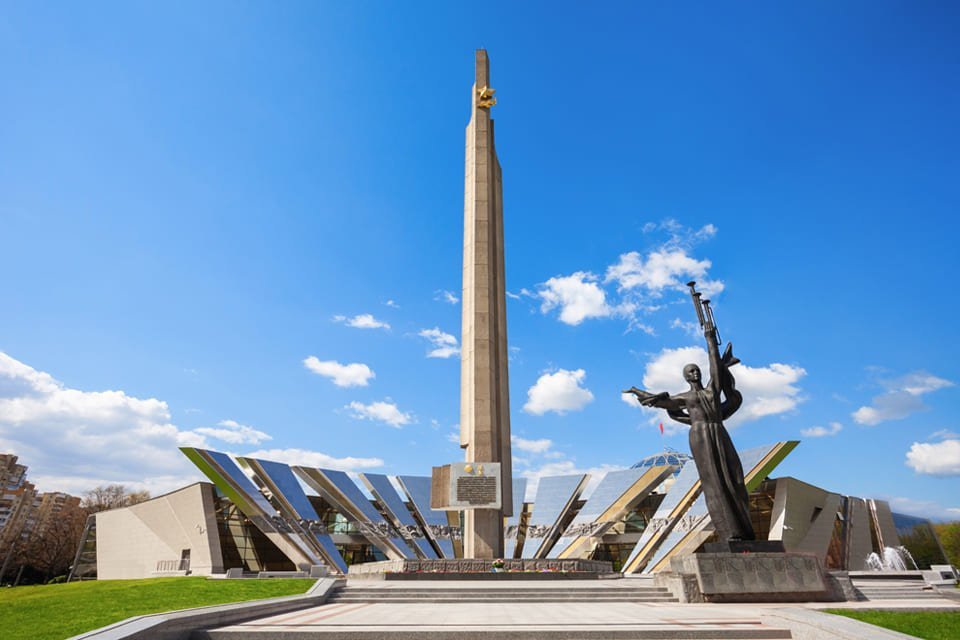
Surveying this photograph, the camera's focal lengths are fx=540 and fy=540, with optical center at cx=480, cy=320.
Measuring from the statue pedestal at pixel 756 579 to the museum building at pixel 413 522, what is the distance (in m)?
12.9

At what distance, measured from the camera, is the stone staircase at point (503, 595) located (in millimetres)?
10031

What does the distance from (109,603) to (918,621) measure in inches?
411

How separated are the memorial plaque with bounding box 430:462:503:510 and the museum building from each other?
894cm

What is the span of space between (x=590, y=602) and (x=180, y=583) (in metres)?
8.55

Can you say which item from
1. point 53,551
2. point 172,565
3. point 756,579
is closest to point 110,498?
point 53,551

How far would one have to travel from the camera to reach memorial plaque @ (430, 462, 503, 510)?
608 inches

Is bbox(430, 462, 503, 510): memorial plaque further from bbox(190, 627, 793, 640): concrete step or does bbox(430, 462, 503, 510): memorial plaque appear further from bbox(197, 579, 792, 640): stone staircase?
bbox(190, 627, 793, 640): concrete step

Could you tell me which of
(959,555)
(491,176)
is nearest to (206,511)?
(491,176)

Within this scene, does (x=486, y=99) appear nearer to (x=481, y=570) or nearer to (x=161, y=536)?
(x=481, y=570)

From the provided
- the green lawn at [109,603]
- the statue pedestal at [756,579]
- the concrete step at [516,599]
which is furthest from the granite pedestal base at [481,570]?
the statue pedestal at [756,579]

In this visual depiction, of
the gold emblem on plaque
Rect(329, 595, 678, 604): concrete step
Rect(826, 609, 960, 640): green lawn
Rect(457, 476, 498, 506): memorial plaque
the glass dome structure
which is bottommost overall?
Rect(329, 595, 678, 604): concrete step

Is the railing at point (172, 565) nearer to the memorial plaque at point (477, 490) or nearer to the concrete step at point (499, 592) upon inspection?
the memorial plaque at point (477, 490)

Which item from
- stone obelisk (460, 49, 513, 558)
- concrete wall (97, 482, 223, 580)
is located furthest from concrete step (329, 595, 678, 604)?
concrete wall (97, 482, 223, 580)

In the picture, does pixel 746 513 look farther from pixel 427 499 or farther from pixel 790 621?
pixel 427 499
